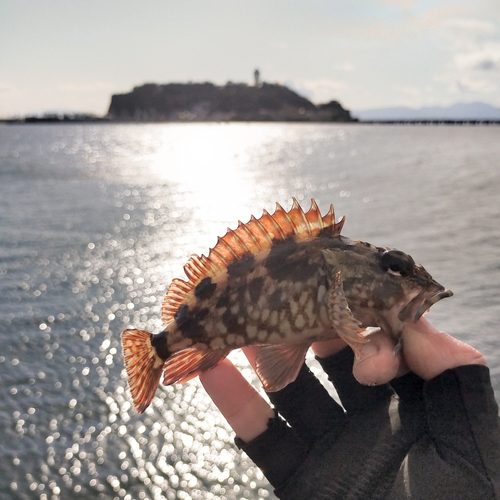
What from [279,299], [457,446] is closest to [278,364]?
[279,299]

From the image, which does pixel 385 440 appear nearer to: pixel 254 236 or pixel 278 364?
pixel 278 364

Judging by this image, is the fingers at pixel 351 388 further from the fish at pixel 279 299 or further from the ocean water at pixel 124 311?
the ocean water at pixel 124 311

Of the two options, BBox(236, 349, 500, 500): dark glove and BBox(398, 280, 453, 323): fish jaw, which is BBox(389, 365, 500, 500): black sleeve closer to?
BBox(236, 349, 500, 500): dark glove

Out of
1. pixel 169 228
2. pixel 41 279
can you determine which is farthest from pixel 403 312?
pixel 169 228

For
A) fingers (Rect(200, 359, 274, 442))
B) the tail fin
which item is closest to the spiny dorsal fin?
the tail fin

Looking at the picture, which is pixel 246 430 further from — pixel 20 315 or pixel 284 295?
pixel 20 315
